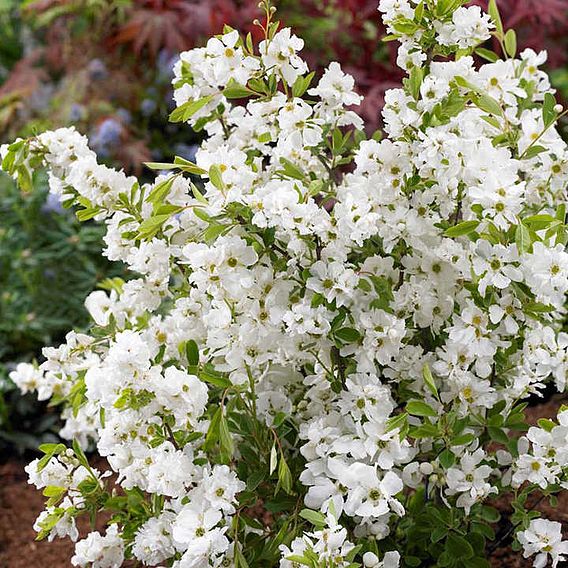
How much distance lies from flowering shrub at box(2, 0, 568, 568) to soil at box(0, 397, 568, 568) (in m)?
0.35

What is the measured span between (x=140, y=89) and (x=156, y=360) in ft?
9.44

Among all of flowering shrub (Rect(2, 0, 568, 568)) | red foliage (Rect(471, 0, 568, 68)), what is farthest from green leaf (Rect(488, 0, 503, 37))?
red foliage (Rect(471, 0, 568, 68))

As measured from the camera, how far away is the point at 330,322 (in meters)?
1.64

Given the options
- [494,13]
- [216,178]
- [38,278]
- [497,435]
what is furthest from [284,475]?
[38,278]

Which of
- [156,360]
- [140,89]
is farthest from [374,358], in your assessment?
[140,89]

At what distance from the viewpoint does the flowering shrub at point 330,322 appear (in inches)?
62.4

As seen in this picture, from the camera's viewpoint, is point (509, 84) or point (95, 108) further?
point (95, 108)

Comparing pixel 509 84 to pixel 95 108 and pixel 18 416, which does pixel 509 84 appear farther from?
pixel 95 108

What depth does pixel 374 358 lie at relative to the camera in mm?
1696

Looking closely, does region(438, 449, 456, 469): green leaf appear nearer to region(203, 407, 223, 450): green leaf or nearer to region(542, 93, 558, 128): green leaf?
region(203, 407, 223, 450): green leaf

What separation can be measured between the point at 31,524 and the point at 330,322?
1.46m

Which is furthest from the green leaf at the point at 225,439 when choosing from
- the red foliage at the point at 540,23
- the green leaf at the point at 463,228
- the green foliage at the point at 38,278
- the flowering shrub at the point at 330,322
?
the red foliage at the point at 540,23

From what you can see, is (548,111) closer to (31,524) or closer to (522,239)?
(522,239)

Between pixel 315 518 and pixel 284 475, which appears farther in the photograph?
pixel 284 475
